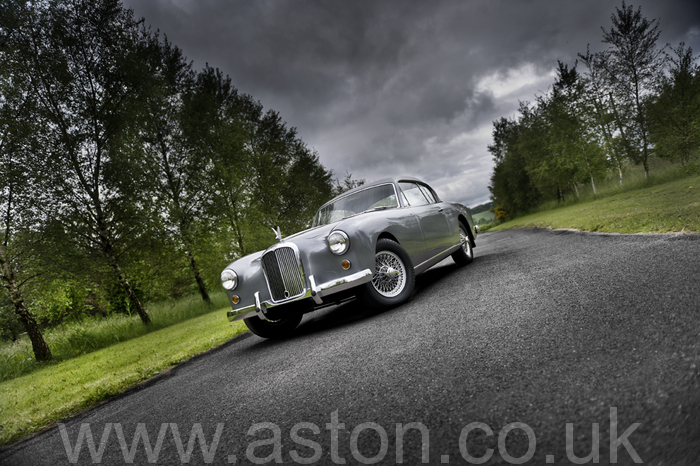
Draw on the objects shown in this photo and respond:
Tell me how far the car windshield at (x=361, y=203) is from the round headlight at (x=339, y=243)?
144 centimetres

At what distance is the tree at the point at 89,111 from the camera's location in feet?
38.7

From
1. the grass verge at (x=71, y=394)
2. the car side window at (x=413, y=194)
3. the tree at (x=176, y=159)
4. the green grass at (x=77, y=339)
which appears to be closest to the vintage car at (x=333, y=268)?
the car side window at (x=413, y=194)

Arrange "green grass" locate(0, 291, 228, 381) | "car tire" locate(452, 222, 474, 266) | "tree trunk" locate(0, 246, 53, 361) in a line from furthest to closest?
"tree trunk" locate(0, 246, 53, 361), "green grass" locate(0, 291, 228, 381), "car tire" locate(452, 222, 474, 266)

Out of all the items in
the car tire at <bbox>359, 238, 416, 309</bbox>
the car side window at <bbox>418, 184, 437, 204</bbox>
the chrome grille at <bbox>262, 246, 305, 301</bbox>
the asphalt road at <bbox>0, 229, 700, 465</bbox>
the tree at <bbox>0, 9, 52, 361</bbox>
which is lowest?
the asphalt road at <bbox>0, 229, 700, 465</bbox>

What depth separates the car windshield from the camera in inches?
228

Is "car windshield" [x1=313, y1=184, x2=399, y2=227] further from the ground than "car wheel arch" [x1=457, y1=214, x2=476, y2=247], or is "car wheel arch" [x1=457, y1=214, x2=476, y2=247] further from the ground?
"car windshield" [x1=313, y1=184, x2=399, y2=227]

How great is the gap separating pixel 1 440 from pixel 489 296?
494 centimetres

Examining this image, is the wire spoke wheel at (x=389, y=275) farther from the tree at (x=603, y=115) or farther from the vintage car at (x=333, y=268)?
the tree at (x=603, y=115)

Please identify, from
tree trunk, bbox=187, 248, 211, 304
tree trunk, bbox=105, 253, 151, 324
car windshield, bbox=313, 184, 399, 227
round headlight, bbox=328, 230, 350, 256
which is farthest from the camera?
tree trunk, bbox=187, 248, 211, 304

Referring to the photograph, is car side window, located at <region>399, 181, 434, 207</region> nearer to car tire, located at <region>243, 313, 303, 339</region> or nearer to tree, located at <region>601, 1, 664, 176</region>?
car tire, located at <region>243, 313, 303, 339</region>

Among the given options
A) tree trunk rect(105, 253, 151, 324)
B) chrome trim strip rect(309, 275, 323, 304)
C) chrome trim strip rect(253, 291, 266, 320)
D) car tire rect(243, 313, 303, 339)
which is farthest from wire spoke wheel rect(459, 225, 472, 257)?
tree trunk rect(105, 253, 151, 324)

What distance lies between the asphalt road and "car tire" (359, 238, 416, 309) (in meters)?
0.42

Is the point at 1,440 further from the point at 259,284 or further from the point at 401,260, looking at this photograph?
the point at 401,260

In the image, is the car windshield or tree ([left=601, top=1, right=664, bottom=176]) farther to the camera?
tree ([left=601, top=1, right=664, bottom=176])
